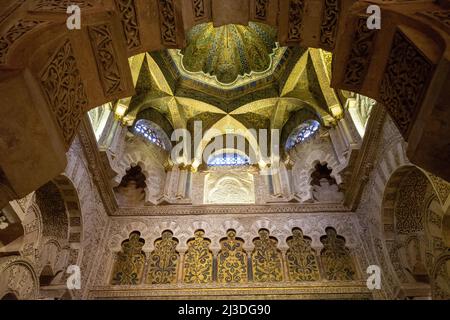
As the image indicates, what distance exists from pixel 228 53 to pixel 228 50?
8cm

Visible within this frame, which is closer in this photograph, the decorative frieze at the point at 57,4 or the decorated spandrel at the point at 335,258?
the decorative frieze at the point at 57,4

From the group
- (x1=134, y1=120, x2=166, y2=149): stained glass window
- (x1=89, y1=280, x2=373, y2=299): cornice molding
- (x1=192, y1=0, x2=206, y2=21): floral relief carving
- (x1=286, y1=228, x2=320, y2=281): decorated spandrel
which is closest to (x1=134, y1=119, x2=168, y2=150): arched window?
(x1=134, y1=120, x2=166, y2=149): stained glass window

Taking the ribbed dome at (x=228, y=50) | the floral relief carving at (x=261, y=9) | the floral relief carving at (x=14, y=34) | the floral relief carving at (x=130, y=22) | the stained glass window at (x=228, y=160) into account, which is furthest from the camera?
the ribbed dome at (x=228, y=50)

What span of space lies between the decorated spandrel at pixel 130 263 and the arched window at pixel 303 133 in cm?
417

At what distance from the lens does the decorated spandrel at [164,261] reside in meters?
6.16

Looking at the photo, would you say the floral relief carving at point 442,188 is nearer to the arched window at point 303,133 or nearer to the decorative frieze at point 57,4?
the arched window at point 303,133

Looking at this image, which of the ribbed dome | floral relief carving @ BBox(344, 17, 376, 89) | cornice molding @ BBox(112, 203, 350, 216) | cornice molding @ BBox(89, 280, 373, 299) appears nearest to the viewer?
floral relief carving @ BBox(344, 17, 376, 89)

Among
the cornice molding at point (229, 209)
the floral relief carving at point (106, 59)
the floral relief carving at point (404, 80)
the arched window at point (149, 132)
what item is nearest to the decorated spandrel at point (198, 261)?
the cornice molding at point (229, 209)

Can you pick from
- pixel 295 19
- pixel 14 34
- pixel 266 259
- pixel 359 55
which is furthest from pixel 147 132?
pixel 359 55

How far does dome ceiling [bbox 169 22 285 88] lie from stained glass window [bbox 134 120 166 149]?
1.79 m

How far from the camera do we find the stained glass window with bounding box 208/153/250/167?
334 inches

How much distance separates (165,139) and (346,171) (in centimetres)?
435

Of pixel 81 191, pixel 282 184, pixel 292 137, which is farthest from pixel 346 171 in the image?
pixel 81 191

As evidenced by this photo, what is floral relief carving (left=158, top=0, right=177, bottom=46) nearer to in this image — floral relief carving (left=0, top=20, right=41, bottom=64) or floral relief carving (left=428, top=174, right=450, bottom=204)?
floral relief carving (left=0, top=20, right=41, bottom=64)
